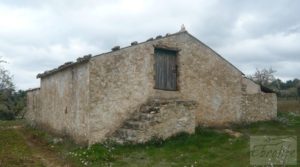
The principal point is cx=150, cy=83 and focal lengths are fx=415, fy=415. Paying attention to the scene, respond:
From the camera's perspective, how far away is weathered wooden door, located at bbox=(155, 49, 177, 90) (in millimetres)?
18484

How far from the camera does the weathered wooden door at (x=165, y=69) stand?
728 inches

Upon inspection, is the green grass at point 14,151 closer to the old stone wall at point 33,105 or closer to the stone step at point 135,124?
the old stone wall at point 33,105

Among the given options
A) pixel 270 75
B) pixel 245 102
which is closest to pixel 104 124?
pixel 245 102

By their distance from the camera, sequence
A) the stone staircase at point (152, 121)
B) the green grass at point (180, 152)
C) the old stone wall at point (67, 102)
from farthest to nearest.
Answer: the old stone wall at point (67, 102), the stone staircase at point (152, 121), the green grass at point (180, 152)

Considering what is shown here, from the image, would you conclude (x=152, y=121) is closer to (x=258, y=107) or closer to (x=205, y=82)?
(x=205, y=82)

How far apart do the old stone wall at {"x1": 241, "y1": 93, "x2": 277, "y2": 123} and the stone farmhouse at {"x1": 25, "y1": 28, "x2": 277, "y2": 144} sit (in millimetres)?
51

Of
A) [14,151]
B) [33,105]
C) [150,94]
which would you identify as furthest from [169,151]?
[33,105]

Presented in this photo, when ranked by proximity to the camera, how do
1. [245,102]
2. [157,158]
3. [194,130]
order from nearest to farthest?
[157,158] → [194,130] → [245,102]

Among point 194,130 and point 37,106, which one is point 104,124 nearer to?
point 194,130

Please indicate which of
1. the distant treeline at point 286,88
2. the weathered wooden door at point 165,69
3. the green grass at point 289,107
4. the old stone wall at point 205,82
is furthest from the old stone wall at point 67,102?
the distant treeline at point 286,88

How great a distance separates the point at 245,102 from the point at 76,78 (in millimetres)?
8855

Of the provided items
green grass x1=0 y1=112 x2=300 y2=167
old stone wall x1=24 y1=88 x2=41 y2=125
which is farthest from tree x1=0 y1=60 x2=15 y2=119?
green grass x1=0 y1=112 x2=300 y2=167

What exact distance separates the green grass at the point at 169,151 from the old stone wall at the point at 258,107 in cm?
203

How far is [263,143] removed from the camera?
14.7m
